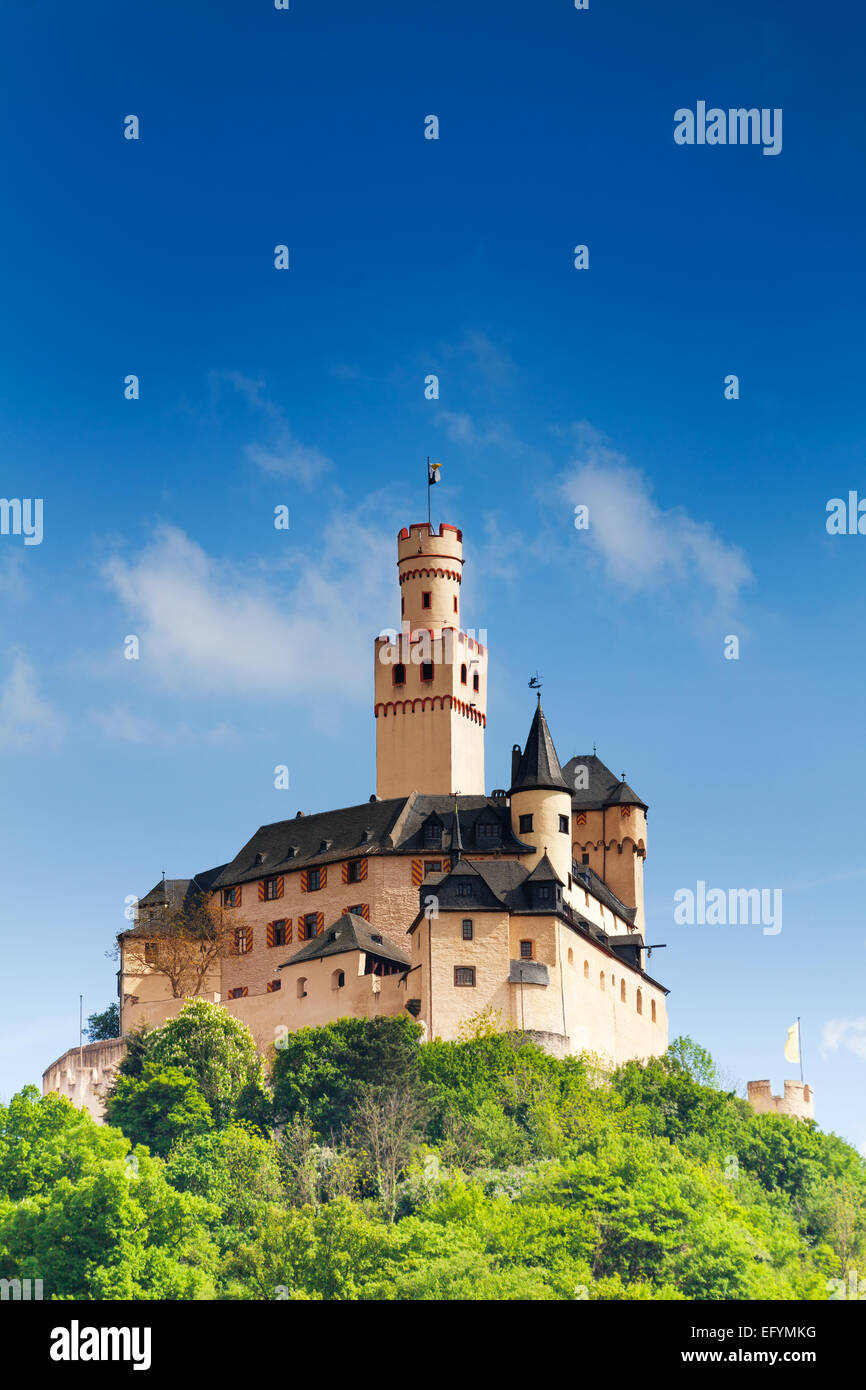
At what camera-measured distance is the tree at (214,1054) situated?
262 ft

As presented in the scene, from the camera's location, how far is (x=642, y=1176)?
6744 centimetres

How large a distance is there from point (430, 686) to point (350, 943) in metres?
19.9

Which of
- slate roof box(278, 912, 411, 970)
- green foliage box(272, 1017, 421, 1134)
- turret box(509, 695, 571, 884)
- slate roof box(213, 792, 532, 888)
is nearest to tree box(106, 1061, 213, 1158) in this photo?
green foliage box(272, 1017, 421, 1134)

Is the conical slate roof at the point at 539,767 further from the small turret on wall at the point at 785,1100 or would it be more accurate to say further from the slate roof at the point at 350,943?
the small turret on wall at the point at 785,1100

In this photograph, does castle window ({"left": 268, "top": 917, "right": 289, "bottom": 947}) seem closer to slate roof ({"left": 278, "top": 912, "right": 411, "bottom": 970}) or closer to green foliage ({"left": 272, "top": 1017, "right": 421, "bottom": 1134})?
slate roof ({"left": 278, "top": 912, "right": 411, "bottom": 970})

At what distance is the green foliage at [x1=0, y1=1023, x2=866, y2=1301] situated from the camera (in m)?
60.0

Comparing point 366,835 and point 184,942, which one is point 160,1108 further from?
point 366,835

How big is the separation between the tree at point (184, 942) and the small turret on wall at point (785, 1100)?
88.7 ft

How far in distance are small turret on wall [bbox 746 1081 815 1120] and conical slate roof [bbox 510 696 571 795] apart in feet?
69.4

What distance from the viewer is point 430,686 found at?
327 feet
